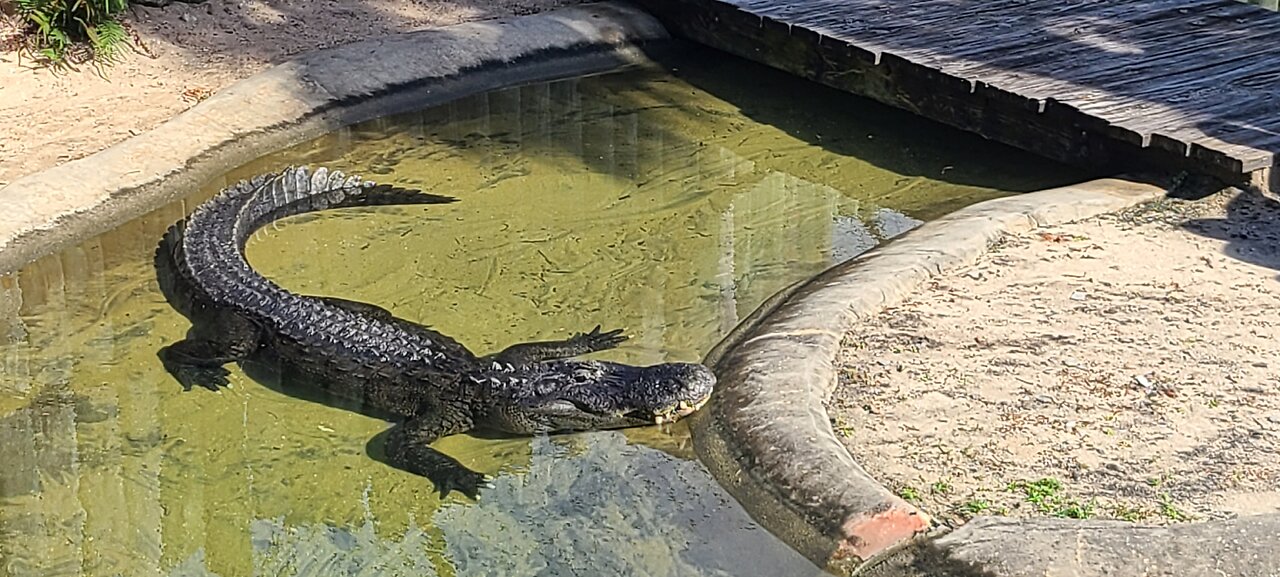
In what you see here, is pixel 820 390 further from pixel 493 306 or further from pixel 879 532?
pixel 493 306

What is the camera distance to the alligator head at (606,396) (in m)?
3.91

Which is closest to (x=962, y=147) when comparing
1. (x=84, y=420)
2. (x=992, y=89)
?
(x=992, y=89)

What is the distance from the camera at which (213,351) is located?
439cm

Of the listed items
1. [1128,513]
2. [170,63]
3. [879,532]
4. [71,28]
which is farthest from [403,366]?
[71,28]

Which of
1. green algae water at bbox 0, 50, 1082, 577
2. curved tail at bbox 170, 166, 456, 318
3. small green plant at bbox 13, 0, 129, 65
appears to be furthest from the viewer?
small green plant at bbox 13, 0, 129, 65

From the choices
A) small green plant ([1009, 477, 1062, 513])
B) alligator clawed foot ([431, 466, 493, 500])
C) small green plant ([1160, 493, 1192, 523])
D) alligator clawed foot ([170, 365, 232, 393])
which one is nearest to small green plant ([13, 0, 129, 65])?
alligator clawed foot ([170, 365, 232, 393])

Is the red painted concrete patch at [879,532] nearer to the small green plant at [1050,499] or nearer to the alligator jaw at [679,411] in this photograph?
the small green plant at [1050,499]

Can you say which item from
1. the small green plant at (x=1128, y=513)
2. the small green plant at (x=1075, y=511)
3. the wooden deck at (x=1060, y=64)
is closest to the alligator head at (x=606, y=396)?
the small green plant at (x=1075, y=511)

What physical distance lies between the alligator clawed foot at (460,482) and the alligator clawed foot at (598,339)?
2.41 ft

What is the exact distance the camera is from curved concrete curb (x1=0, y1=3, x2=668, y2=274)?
5273mm

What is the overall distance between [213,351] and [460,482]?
1071mm

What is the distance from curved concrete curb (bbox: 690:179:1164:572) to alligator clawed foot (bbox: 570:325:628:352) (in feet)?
1.03

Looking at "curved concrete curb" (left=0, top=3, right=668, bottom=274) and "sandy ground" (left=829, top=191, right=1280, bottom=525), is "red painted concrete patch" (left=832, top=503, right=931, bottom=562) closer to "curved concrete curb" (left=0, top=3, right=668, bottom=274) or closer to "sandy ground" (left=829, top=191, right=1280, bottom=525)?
"sandy ground" (left=829, top=191, right=1280, bottom=525)

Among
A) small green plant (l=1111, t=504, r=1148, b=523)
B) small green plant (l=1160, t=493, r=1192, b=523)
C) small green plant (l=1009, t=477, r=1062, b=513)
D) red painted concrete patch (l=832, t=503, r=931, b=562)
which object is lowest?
red painted concrete patch (l=832, t=503, r=931, b=562)
